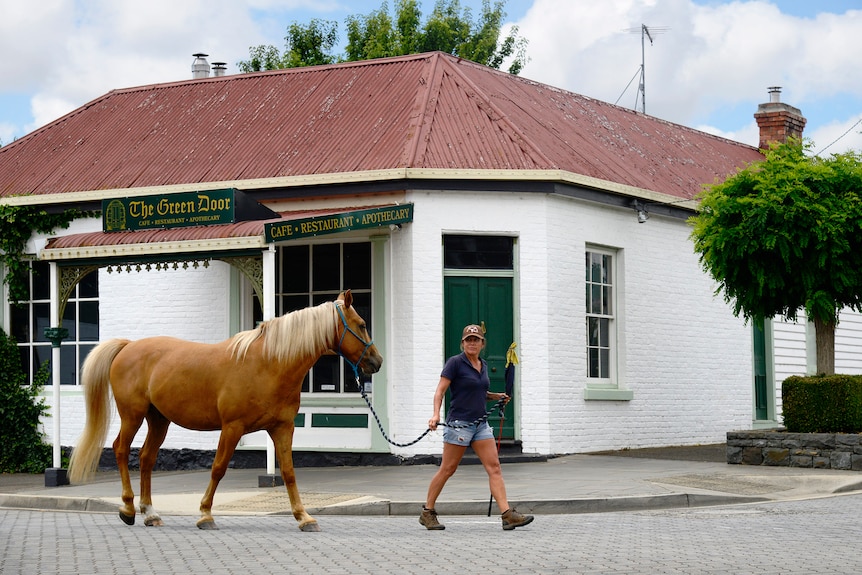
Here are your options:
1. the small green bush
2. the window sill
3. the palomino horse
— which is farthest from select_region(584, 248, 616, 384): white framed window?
the palomino horse

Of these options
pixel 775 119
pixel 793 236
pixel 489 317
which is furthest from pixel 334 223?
pixel 775 119

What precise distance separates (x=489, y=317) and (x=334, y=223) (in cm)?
288

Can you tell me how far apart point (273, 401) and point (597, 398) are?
7.87 metres

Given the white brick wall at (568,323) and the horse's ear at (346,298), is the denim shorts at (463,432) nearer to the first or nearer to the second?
the horse's ear at (346,298)

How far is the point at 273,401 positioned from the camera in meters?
10.9

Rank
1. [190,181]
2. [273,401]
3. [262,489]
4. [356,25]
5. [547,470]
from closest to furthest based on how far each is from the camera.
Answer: [273,401]
[262,489]
[547,470]
[190,181]
[356,25]

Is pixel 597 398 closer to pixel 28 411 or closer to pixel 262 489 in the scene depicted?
pixel 262 489

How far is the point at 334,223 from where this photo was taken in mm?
15078

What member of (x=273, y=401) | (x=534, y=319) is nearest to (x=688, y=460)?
(x=534, y=319)

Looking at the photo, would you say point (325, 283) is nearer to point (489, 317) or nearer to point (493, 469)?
point (489, 317)

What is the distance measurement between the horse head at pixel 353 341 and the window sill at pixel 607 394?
282 inches

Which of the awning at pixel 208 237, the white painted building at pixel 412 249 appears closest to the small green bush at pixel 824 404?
the white painted building at pixel 412 249

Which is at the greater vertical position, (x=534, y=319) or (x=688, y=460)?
(x=534, y=319)

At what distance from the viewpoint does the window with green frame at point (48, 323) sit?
18812 mm
